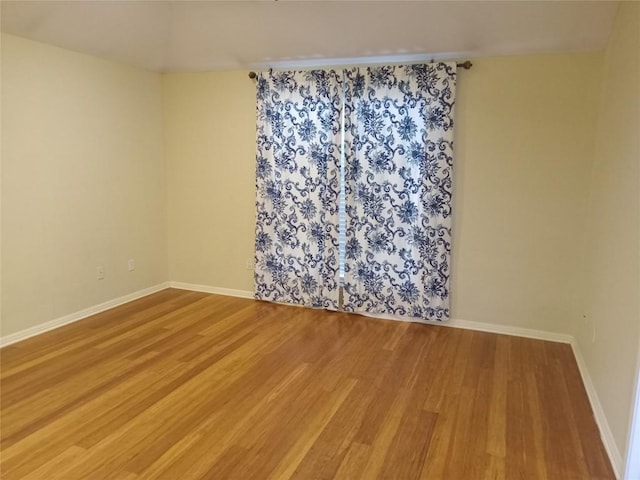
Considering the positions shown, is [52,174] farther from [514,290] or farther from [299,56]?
[514,290]

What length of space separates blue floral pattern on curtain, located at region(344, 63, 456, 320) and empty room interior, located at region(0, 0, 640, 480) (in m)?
0.02

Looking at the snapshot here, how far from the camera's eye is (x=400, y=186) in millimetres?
4039

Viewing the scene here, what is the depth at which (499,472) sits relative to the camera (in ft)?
7.04

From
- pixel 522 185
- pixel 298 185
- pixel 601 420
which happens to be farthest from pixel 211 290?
pixel 601 420

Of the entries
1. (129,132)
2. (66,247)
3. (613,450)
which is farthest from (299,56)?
(613,450)

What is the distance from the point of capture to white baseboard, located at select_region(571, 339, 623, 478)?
216cm

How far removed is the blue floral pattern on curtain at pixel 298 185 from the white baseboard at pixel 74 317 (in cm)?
132

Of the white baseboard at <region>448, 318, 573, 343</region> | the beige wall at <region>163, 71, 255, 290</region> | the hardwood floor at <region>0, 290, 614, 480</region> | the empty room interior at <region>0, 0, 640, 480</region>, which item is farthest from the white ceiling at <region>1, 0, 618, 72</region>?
the hardwood floor at <region>0, 290, 614, 480</region>

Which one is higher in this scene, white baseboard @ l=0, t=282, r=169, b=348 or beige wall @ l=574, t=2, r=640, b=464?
beige wall @ l=574, t=2, r=640, b=464

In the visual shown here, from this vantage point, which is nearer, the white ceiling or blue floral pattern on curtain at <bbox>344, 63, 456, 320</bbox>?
the white ceiling

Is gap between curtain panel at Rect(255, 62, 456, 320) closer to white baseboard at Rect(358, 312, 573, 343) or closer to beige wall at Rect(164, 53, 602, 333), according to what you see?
white baseboard at Rect(358, 312, 573, 343)

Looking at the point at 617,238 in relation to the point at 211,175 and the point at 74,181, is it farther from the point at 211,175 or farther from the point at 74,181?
the point at 74,181

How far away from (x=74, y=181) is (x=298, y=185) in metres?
2.01

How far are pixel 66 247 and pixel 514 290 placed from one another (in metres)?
3.91
